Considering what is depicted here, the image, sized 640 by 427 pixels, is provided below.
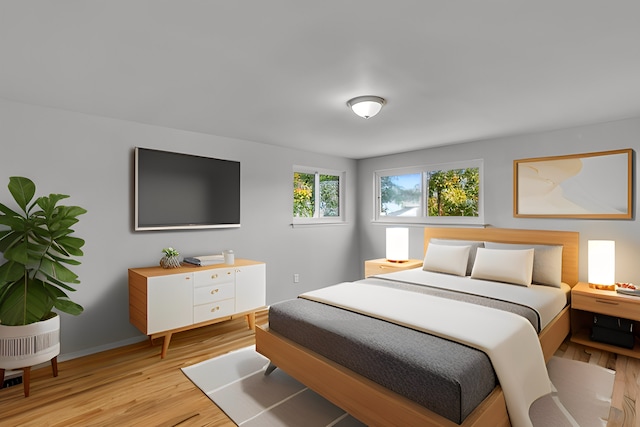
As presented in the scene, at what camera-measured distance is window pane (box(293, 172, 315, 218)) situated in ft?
16.2

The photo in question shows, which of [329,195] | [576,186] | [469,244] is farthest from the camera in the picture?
[329,195]

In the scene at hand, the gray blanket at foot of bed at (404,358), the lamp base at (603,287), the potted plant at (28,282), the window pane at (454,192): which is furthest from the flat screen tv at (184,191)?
the lamp base at (603,287)

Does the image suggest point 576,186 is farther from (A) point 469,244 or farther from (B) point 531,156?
(A) point 469,244

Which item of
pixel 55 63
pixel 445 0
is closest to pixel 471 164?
pixel 445 0

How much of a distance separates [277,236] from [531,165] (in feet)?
10.5

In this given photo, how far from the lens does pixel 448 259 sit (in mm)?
3877

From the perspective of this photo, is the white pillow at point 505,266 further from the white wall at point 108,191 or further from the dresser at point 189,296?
the white wall at point 108,191

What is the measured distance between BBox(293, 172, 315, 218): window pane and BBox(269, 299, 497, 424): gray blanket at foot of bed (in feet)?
8.40

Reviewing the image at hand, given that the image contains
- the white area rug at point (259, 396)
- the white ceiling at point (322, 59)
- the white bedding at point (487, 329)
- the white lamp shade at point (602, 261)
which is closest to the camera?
the white ceiling at point (322, 59)

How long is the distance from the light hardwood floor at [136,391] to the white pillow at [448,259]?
1.16 metres

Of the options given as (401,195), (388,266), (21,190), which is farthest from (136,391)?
(401,195)

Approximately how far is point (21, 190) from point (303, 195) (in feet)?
10.5

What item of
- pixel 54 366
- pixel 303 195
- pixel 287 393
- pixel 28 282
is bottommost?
pixel 287 393

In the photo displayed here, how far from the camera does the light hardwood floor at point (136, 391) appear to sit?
7.13ft
